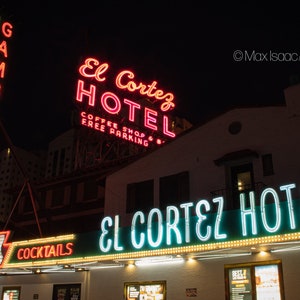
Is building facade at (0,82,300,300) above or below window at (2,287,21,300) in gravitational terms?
above

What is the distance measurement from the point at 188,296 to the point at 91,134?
2007 cm

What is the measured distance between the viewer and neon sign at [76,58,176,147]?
29319 millimetres

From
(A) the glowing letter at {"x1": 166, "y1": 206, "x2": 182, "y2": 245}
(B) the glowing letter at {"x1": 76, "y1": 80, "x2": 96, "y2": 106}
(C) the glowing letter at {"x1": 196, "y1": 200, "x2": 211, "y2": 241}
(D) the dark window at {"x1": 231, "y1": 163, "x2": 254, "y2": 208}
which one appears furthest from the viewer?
(B) the glowing letter at {"x1": 76, "y1": 80, "x2": 96, "y2": 106}

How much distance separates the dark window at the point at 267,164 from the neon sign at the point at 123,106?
47.7 ft

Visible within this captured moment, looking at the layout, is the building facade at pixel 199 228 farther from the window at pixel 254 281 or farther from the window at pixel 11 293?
the window at pixel 11 293

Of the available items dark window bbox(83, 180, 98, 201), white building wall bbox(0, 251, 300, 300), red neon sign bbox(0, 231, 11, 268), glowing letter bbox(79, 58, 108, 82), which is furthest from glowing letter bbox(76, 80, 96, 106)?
white building wall bbox(0, 251, 300, 300)

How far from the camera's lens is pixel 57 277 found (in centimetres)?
2053

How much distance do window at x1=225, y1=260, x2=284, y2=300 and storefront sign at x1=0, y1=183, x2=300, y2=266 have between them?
25 centimetres

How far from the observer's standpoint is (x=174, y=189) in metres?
19.0

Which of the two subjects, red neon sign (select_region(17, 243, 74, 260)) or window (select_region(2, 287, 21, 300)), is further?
window (select_region(2, 287, 21, 300))

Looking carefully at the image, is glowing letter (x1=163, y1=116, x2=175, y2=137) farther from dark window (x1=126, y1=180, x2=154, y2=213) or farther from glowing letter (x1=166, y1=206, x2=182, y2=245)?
glowing letter (x1=166, y1=206, x2=182, y2=245)

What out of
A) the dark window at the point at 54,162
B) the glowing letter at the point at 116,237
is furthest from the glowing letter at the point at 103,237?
the dark window at the point at 54,162

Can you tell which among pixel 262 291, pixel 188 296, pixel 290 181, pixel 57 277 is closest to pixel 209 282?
pixel 188 296

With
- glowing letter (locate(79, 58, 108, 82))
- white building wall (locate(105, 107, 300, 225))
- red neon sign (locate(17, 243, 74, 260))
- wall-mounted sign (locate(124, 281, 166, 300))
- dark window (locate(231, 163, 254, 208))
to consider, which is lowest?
wall-mounted sign (locate(124, 281, 166, 300))
